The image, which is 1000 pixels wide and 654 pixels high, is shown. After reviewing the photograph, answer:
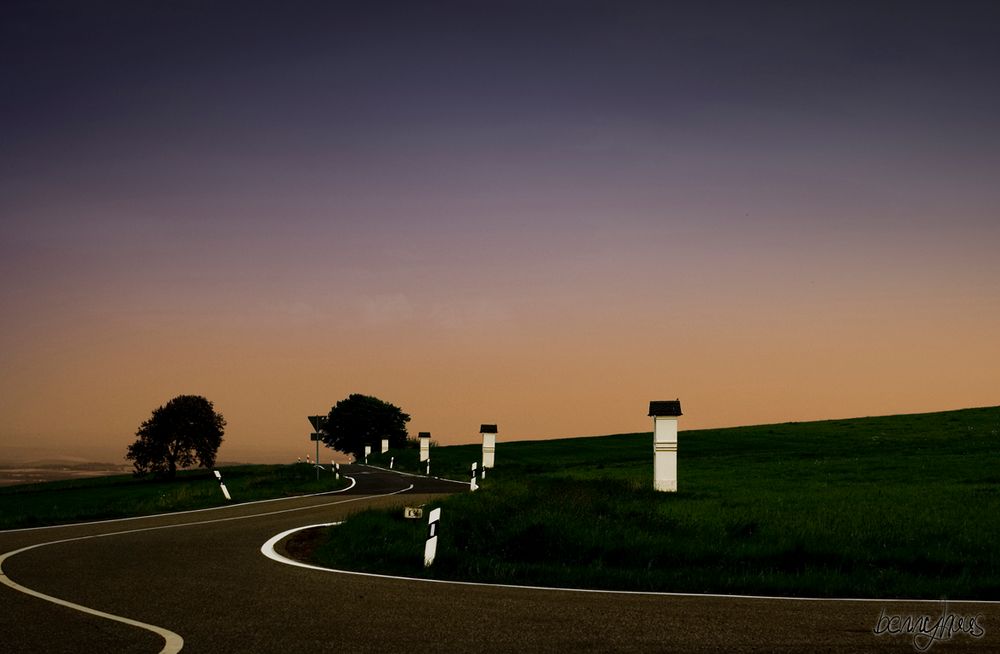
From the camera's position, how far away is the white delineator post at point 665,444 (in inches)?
942

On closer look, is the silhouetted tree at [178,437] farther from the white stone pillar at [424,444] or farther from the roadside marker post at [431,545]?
the roadside marker post at [431,545]

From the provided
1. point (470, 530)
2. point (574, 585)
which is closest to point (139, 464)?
point (470, 530)

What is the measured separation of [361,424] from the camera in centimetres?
10706

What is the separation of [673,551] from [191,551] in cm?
816

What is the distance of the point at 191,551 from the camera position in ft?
45.5

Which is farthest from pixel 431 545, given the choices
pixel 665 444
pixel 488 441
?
pixel 488 441

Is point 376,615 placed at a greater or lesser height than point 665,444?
lesser

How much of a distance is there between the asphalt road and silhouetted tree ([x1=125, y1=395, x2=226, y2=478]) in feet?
208

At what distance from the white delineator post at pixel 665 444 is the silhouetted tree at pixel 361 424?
83.2 meters

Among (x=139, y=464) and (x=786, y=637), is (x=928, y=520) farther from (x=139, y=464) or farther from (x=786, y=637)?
(x=139, y=464)

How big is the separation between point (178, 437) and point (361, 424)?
35644mm

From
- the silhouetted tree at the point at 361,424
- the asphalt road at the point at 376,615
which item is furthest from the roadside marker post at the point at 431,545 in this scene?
the silhouetted tree at the point at 361,424

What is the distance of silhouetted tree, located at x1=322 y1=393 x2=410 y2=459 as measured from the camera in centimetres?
10675

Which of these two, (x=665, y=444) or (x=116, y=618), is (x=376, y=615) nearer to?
(x=116, y=618)
